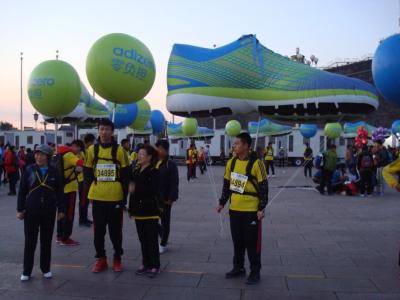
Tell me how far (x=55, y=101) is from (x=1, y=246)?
3686 mm

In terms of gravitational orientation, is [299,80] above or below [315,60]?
below

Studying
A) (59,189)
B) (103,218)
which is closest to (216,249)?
(103,218)

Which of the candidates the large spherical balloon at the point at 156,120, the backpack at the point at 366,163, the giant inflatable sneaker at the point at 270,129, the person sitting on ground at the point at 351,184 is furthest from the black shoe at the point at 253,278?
the giant inflatable sneaker at the point at 270,129

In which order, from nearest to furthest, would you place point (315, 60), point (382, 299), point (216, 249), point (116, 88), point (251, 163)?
point (382, 299)
point (251, 163)
point (216, 249)
point (116, 88)
point (315, 60)

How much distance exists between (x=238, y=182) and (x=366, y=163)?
951cm

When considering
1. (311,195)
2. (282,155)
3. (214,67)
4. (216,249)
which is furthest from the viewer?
(282,155)

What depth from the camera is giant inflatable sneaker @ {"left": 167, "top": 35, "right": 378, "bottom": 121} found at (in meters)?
9.15

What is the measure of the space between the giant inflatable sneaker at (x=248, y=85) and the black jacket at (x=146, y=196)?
4.14m

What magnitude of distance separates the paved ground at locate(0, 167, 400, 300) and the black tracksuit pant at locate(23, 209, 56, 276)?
19cm

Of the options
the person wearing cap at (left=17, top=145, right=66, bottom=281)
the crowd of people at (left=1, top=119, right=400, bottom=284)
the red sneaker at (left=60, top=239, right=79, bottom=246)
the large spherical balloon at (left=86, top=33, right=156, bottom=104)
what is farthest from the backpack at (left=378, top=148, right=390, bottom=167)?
the person wearing cap at (left=17, top=145, right=66, bottom=281)

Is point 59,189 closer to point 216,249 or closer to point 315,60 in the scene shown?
point 216,249

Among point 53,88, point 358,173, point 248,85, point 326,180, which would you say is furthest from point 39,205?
point 358,173

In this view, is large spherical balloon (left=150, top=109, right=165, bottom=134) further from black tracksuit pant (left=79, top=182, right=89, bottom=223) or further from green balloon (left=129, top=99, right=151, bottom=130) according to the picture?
black tracksuit pant (left=79, top=182, right=89, bottom=223)

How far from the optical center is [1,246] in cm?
673
